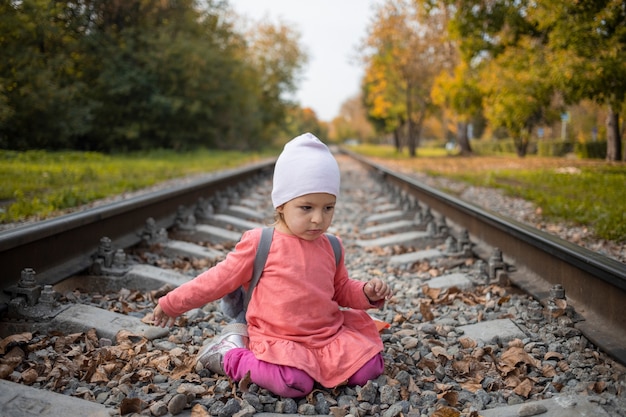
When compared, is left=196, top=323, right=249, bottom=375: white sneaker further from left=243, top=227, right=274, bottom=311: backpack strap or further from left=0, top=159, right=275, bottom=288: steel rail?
left=0, top=159, right=275, bottom=288: steel rail

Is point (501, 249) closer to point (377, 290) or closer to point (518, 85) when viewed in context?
point (377, 290)

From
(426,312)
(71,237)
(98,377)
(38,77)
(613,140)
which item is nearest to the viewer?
(98,377)

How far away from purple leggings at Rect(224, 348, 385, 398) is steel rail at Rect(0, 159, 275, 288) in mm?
1310

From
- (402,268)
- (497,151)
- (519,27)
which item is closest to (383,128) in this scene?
(497,151)

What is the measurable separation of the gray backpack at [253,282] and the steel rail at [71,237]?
1144 mm

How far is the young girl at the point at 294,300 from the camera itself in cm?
245

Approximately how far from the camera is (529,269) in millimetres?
3920

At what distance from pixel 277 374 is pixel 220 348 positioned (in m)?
0.35

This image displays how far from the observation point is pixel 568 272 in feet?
10.9

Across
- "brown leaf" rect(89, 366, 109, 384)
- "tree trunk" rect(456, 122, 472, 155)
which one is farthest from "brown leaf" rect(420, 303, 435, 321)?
"tree trunk" rect(456, 122, 472, 155)

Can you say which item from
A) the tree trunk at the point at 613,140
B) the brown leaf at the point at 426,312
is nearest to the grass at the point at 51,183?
the brown leaf at the point at 426,312

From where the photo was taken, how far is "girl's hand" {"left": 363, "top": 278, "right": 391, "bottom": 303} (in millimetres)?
2664

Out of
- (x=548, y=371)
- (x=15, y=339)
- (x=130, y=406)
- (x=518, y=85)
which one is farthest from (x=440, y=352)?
(x=518, y=85)

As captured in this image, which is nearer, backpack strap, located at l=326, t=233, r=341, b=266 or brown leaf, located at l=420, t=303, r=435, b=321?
backpack strap, located at l=326, t=233, r=341, b=266
